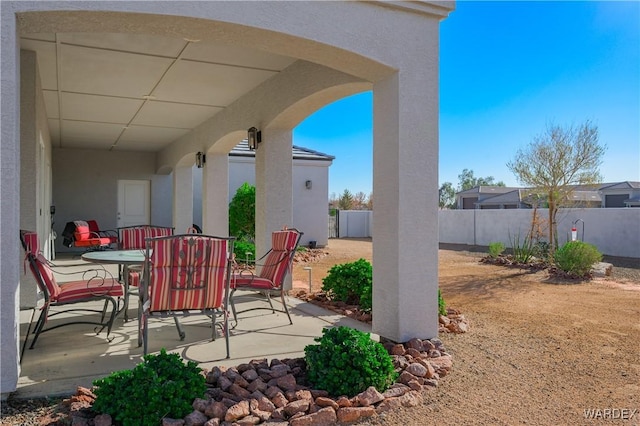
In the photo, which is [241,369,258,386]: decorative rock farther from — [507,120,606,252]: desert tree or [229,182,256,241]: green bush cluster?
[507,120,606,252]: desert tree

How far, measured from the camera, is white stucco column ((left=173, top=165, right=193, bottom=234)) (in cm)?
1202

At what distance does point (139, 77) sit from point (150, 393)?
17.1 ft

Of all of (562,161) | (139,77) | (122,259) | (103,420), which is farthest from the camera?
(562,161)

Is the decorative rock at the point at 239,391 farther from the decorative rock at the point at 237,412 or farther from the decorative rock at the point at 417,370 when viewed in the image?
the decorative rock at the point at 417,370

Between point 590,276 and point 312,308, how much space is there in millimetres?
6860

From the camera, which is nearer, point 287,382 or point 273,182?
point 287,382

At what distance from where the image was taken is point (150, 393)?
2637mm

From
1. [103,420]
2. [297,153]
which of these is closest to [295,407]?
[103,420]

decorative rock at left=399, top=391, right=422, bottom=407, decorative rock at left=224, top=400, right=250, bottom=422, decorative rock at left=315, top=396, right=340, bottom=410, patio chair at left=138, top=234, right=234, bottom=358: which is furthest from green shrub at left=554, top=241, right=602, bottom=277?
decorative rock at left=224, top=400, right=250, bottom=422

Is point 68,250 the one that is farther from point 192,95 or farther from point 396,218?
point 396,218

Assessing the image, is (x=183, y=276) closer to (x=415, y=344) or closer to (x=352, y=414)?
(x=352, y=414)

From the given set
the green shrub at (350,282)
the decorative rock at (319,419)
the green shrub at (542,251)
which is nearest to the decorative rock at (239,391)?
the decorative rock at (319,419)

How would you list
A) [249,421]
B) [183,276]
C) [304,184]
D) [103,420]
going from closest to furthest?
[103,420], [249,421], [183,276], [304,184]

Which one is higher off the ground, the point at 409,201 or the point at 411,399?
the point at 409,201
